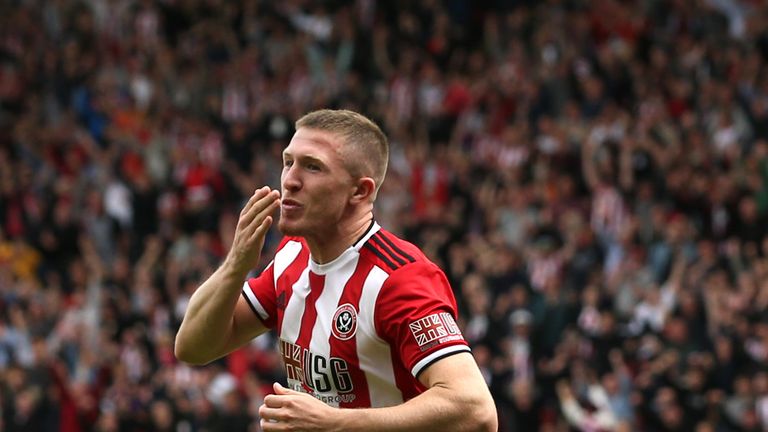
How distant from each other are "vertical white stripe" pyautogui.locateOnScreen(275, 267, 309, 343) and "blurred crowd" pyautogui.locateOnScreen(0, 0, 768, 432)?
963 cm

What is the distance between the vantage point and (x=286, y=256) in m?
5.70

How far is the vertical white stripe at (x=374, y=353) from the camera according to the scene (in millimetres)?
5039

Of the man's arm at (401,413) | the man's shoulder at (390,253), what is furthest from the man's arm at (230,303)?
the man's arm at (401,413)

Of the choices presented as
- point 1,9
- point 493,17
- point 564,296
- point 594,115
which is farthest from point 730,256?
point 1,9

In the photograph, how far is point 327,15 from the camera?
908 inches

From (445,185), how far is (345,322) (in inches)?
544

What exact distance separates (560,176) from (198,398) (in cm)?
589

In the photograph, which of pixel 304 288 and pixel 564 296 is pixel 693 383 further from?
pixel 304 288

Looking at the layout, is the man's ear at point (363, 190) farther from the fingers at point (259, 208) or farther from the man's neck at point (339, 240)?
the fingers at point (259, 208)

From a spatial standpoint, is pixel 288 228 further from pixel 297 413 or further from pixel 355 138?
pixel 297 413

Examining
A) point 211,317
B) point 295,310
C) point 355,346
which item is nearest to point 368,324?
point 355,346

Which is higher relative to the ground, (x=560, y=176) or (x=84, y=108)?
(x=84, y=108)

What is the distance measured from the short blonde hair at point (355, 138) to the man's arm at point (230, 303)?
0.32 m

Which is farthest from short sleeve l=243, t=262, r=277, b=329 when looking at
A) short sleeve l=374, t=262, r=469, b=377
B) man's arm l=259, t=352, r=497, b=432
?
man's arm l=259, t=352, r=497, b=432
